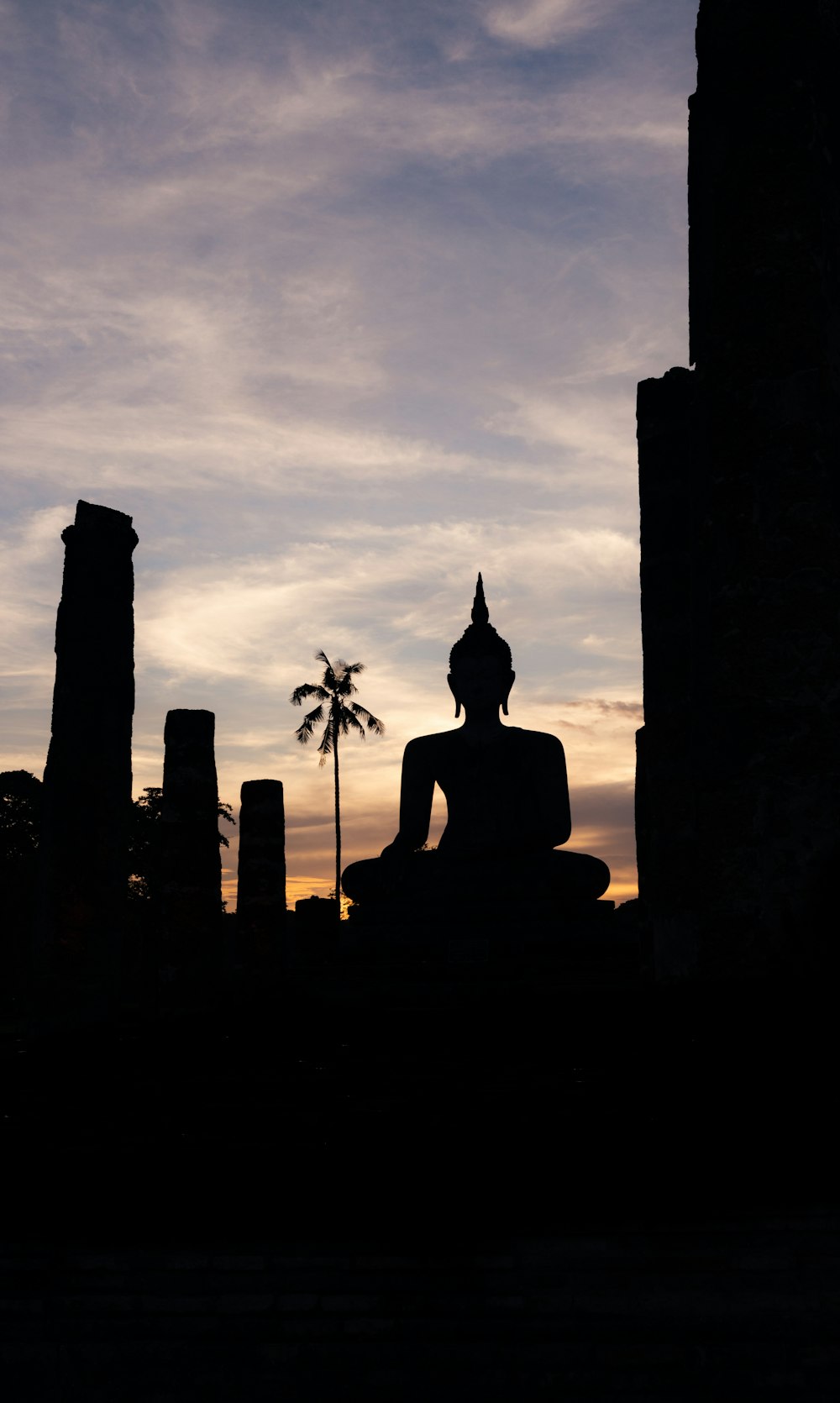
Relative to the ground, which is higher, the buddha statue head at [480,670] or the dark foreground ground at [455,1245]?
the buddha statue head at [480,670]

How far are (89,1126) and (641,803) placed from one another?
19.8 ft

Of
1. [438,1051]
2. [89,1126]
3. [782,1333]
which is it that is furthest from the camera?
[438,1051]

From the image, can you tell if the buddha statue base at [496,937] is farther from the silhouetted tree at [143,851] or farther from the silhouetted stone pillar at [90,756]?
the silhouetted tree at [143,851]

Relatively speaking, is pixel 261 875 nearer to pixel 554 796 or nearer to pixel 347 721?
pixel 554 796

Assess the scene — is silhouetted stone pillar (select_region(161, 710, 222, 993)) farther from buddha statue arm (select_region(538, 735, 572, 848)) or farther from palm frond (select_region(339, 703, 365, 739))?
palm frond (select_region(339, 703, 365, 739))

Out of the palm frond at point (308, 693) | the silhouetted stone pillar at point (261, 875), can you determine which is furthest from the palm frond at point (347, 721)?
the silhouetted stone pillar at point (261, 875)

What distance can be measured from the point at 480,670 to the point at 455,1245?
1076 cm

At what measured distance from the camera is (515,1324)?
4.07 meters

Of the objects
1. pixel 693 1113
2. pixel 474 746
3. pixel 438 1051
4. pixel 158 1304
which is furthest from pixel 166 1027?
pixel 474 746

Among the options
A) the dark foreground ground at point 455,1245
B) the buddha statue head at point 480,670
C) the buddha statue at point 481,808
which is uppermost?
the buddha statue head at point 480,670

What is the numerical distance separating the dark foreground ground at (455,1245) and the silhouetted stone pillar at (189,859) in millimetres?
8181

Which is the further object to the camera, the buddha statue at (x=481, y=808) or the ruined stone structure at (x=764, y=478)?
the buddha statue at (x=481, y=808)

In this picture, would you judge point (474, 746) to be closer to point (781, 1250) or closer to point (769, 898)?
point (769, 898)

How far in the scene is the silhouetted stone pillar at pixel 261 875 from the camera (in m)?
16.1
